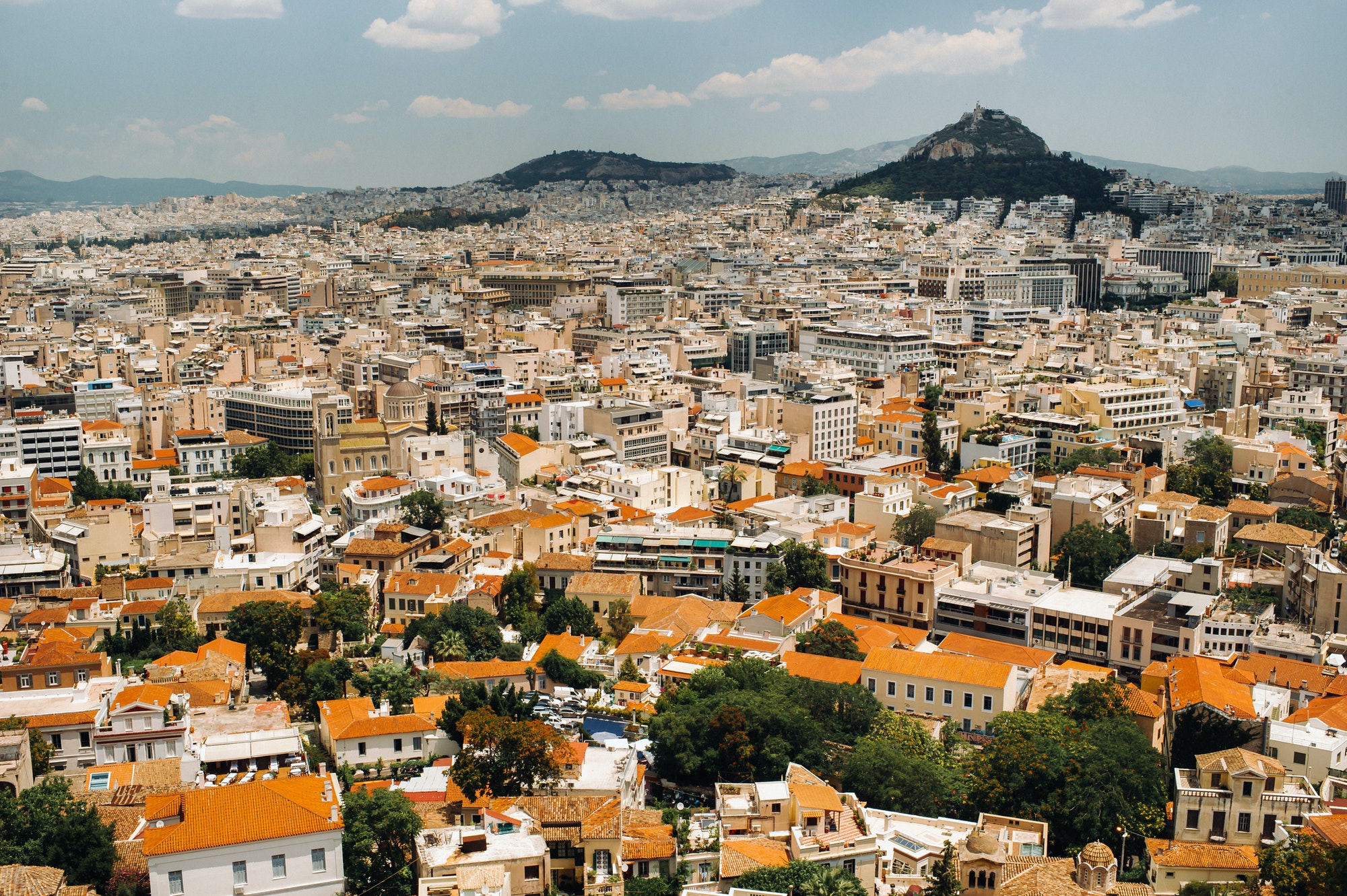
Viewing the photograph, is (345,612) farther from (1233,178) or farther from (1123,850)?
(1233,178)

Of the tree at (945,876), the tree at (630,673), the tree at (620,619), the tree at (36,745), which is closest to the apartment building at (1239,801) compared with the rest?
the tree at (945,876)

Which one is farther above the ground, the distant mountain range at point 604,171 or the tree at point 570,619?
the distant mountain range at point 604,171

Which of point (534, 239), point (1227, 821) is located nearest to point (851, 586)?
point (1227, 821)

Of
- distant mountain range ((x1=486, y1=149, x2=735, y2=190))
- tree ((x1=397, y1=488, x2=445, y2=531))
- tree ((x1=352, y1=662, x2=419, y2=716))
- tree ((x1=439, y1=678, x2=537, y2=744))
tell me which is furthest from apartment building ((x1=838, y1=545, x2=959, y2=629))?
distant mountain range ((x1=486, y1=149, x2=735, y2=190))

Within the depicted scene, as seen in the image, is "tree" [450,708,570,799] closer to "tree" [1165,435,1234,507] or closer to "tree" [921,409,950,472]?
"tree" [1165,435,1234,507]

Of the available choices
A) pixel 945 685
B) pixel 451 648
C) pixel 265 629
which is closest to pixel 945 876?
pixel 945 685

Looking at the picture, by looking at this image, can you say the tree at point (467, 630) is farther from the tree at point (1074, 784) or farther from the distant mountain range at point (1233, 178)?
the distant mountain range at point (1233, 178)
